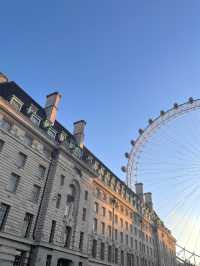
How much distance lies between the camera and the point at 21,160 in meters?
35.0

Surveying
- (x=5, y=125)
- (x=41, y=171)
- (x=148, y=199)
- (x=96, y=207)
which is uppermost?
(x=148, y=199)

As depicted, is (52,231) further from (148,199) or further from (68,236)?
(148,199)

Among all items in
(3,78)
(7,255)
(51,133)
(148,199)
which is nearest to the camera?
(7,255)

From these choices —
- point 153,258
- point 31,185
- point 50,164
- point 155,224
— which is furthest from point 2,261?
point 155,224

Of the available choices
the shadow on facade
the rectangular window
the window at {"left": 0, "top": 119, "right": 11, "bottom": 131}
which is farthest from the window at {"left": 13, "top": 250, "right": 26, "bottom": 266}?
the window at {"left": 0, "top": 119, "right": 11, "bottom": 131}

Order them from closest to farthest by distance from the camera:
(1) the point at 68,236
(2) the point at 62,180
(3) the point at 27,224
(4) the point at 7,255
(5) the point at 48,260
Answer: (4) the point at 7,255 < (3) the point at 27,224 < (5) the point at 48,260 < (1) the point at 68,236 < (2) the point at 62,180

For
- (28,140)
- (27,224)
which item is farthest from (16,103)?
(27,224)

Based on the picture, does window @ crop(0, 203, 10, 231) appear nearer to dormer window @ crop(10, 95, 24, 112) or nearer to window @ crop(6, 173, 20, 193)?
window @ crop(6, 173, 20, 193)

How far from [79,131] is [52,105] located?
857 centimetres

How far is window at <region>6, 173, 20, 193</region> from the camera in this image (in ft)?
105

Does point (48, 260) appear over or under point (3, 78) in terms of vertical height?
under

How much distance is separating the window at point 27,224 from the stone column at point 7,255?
10.6 ft

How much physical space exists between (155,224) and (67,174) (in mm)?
52566

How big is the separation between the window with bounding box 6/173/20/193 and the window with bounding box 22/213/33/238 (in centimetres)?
394
